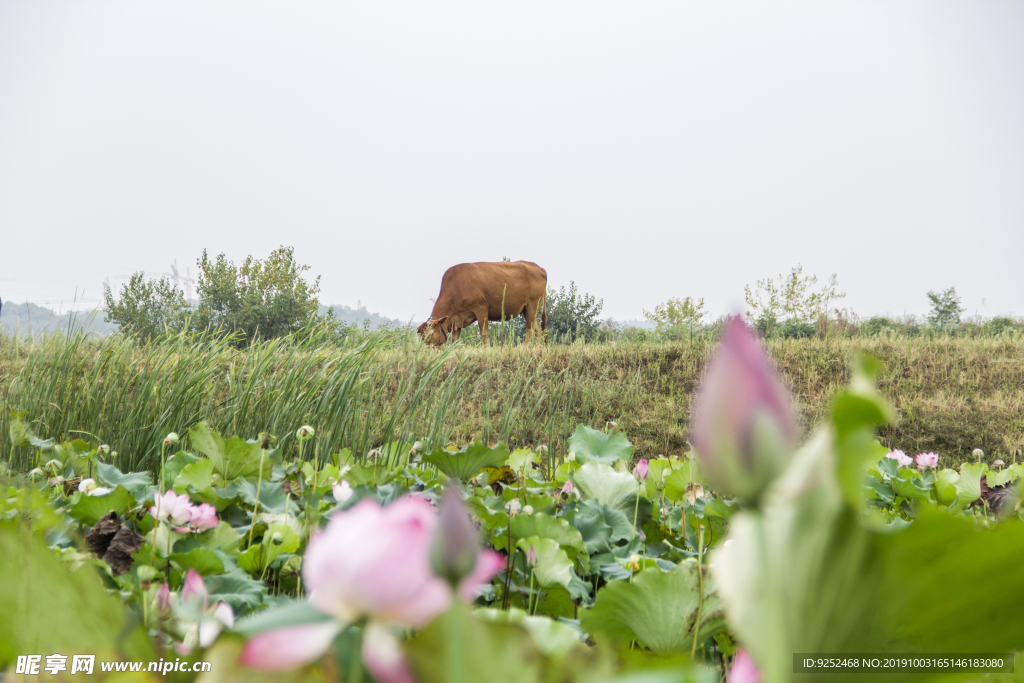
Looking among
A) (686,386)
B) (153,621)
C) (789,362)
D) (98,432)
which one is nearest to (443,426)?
(98,432)

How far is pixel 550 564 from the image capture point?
39.3 inches

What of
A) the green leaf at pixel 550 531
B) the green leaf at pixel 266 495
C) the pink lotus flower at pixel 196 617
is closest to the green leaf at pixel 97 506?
the green leaf at pixel 266 495

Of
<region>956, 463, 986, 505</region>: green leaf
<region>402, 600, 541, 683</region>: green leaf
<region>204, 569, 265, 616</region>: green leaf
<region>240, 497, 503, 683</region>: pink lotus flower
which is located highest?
<region>240, 497, 503, 683</region>: pink lotus flower

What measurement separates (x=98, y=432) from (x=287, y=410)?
1461 millimetres

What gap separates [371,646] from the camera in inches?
11.0

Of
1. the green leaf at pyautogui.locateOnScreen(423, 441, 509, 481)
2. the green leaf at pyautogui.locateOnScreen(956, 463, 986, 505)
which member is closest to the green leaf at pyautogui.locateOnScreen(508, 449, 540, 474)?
the green leaf at pyautogui.locateOnScreen(423, 441, 509, 481)

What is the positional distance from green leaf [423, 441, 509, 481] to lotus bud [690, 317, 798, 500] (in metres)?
1.32

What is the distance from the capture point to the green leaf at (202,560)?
35.4 inches

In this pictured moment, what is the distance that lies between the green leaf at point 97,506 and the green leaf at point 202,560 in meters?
0.37

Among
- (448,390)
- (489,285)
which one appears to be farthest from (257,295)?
(448,390)

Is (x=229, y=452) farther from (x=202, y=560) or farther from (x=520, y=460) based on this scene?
(x=520, y=460)

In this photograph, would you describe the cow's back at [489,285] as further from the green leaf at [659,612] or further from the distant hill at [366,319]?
the green leaf at [659,612]

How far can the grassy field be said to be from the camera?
3.03 m

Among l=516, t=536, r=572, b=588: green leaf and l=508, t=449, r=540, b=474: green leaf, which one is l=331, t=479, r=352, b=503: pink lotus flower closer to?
l=516, t=536, r=572, b=588: green leaf
